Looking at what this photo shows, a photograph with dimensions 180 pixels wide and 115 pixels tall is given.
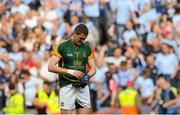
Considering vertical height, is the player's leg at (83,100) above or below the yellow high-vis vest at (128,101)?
below

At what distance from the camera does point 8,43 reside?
17359 millimetres

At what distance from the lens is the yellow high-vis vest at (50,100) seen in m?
14.4

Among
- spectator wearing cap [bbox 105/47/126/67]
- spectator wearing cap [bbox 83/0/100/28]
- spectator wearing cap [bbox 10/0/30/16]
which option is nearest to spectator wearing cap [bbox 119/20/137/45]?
spectator wearing cap [bbox 105/47/126/67]

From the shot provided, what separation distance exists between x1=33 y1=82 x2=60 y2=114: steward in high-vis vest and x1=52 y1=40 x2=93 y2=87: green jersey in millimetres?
4868

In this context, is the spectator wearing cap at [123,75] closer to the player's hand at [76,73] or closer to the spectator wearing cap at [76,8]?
the spectator wearing cap at [76,8]

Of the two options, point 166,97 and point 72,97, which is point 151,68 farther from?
point 72,97

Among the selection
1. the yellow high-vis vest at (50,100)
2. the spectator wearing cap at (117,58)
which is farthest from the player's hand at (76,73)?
the spectator wearing cap at (117,58)

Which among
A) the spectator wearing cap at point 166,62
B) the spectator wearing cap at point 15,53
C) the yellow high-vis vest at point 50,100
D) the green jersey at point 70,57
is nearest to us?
the green jersey at point 70,57

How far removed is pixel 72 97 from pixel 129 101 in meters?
5.01

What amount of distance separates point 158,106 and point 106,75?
5.76 ft

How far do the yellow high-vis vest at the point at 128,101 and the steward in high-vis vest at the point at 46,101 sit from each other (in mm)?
1476

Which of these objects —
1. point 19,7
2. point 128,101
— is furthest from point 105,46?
point 128,101

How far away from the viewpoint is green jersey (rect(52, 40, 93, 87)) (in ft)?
31.1

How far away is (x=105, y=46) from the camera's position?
56.5 ft
